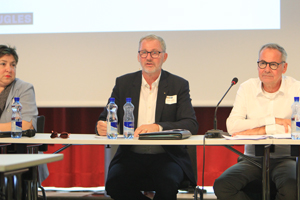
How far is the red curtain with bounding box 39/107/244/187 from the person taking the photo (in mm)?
4043

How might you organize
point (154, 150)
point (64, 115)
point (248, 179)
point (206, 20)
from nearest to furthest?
point (248, 179) < point (154, 150) < point (206, 20) < point (64, 115)

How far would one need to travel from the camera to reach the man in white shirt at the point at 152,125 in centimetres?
235

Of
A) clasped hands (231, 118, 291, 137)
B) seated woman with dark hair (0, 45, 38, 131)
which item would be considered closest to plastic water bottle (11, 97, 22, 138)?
seated woman with dark hair (0, 45, 38, 131)

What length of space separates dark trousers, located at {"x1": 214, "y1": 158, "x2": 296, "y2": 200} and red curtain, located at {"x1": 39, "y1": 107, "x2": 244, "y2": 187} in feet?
5.36

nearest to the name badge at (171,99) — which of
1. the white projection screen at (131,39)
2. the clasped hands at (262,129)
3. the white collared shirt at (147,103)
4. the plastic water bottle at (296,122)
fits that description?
the white collared shirt at (147,103)

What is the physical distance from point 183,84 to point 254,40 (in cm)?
121

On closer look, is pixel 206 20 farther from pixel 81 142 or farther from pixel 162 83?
pixel 81 142

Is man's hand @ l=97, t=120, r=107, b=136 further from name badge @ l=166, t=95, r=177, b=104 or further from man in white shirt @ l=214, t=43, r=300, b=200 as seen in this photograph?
man in white shirt @ l=214, t=43, r=300, b=200

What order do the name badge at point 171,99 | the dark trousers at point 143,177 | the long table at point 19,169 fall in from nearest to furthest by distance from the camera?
the long table at point 19,169 < the dark trousers at point 143,177 < the name badge at point 171,99

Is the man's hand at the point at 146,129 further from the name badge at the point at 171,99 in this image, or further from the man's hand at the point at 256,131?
the man's hand at the point at 256,131

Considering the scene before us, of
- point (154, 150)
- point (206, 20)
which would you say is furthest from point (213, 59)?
point (154, 150)

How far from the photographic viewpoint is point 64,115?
4.12 metres

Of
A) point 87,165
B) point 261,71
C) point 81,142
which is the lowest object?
point 87,165

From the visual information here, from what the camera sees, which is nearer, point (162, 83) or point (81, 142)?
point (81, 142)
